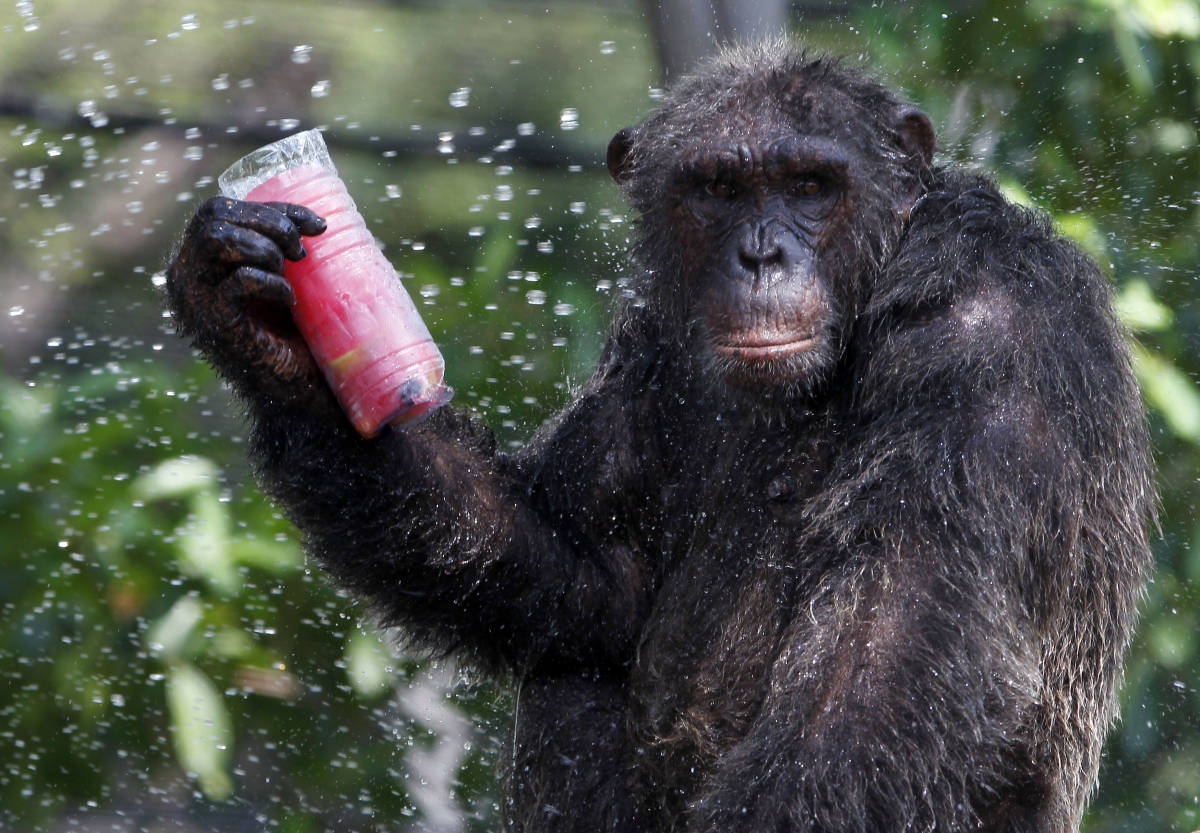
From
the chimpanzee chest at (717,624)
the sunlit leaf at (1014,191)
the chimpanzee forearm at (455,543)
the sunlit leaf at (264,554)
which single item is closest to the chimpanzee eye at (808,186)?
the chimpanzee chest at (717,624)

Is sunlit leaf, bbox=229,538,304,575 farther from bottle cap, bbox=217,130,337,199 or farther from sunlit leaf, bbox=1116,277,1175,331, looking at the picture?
sunlit leaf, bbox=1116,277,1175,331

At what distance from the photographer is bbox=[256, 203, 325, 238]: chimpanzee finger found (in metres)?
2.90

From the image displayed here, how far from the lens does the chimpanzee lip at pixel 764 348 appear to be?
10.0ft

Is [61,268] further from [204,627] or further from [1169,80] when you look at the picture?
[1169,80]

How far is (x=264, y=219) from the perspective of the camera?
2.91m

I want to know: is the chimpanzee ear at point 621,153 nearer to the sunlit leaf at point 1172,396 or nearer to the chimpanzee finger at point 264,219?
the chimpanzee finger at point 264,219

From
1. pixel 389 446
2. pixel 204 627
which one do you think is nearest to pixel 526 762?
pixel 389 446

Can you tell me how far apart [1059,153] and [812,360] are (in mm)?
2956

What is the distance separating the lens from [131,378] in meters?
5.32

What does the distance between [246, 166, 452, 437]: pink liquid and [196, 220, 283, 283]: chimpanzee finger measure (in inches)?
3.0

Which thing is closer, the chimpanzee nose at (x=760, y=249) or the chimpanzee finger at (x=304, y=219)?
the chimpanzee finger at (x=304, y=219)

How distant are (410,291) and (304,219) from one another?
7.98 ft

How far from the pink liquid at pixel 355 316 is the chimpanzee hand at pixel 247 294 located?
0.19 ft

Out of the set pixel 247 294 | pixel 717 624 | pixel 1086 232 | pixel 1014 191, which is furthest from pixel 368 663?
pixel 1086 232
